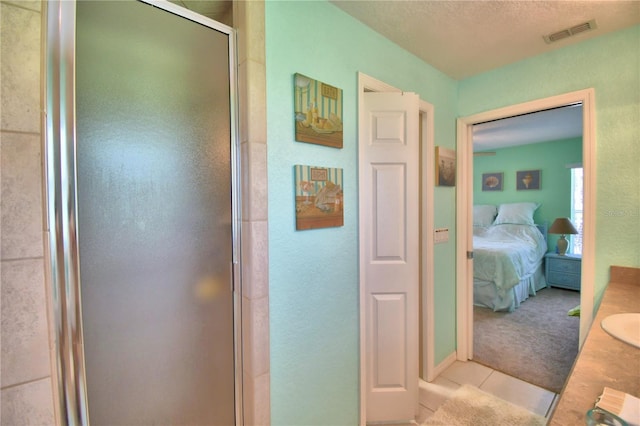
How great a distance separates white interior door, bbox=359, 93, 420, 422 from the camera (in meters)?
1.72

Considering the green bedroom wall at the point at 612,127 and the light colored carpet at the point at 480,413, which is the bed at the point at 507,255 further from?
the light colored carpet at the point at 480,413

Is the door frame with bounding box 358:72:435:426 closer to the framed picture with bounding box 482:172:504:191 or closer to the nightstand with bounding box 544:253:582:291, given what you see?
the nightstand with bounding box 544:253:582:291

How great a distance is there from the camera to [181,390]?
1.03 metres

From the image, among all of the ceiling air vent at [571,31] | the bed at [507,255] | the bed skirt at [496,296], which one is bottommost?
the bed skirt at [496,296]

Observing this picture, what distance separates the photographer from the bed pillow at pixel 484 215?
17.8 feet

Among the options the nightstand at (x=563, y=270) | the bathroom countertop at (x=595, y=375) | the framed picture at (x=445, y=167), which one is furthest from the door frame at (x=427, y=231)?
the nightstand at (x=563, y=270)

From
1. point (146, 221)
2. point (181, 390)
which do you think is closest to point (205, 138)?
point (146, 221)

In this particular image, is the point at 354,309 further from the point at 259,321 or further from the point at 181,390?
the point at 181,390

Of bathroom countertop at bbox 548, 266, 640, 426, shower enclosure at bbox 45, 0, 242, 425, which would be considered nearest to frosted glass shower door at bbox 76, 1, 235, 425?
shower enclosure at bbox 45, 0, 242, 425

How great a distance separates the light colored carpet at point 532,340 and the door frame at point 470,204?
31 cm

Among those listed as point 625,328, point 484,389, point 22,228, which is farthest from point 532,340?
point 22,228

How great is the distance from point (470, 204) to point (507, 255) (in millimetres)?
1584

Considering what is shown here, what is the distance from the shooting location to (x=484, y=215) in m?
5.48

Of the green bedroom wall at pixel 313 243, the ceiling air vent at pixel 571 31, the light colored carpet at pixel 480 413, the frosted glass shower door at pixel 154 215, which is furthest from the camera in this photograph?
the light colored carpet at pixel 480 413
